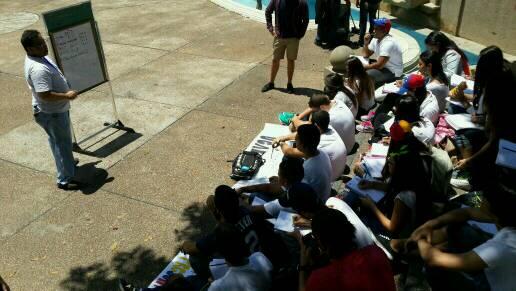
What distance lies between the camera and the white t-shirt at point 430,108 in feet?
20.5

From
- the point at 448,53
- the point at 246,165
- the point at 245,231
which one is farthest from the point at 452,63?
the point at 245,231

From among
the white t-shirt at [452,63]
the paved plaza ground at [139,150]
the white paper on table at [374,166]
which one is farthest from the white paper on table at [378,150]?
the white t-shirt at [452,63]

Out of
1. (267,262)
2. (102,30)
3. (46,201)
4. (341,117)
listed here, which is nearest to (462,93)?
(341,117)

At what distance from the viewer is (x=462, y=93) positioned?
6891mm

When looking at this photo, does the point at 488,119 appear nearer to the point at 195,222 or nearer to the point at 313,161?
the point at 313,161

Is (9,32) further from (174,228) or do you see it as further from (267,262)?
(267,262)

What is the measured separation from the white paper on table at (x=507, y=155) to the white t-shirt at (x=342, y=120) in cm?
190

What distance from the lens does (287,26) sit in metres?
8.18

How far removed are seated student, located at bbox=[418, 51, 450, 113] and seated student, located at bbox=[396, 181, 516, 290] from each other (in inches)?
128

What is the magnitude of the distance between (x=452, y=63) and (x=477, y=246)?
4842mm

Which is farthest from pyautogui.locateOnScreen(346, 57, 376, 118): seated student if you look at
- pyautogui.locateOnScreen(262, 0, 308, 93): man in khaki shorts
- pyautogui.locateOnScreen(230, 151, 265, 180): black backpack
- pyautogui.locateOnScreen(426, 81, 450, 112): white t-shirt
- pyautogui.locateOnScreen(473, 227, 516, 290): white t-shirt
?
pyautogui.locateOnScreen(473, 227, 516, 290): white t-shirt

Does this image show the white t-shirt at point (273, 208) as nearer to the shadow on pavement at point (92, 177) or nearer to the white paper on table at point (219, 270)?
the white paper on table at point (219, 270)

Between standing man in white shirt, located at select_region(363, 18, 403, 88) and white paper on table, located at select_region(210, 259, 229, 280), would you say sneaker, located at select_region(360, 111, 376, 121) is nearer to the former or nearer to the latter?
standing man in white shirt, located at select_region(363, 18, 403, 88)

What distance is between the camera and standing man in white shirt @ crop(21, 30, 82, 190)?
216 inches
